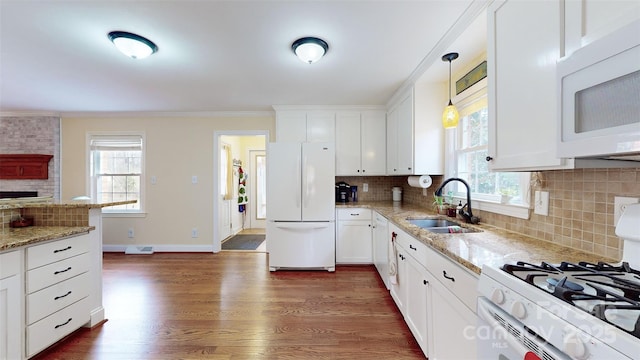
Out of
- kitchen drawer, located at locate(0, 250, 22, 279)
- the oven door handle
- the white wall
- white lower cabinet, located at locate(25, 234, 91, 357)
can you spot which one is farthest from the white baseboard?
the oven door handle

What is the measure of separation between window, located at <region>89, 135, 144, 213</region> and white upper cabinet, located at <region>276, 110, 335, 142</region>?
2.44 m

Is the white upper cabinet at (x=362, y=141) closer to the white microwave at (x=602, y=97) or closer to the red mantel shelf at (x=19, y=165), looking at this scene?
the white microwave at (x=602, y=97)

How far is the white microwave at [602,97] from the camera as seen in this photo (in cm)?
66

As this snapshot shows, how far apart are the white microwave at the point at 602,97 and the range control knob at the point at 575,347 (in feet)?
1.65

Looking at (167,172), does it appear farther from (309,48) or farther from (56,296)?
(309,48)

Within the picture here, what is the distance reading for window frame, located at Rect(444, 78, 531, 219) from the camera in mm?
1583

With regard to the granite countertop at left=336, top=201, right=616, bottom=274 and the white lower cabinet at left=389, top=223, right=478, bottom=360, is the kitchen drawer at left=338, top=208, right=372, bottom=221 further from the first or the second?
the granite countertop at left=336, top=201, right=616, bottom=274

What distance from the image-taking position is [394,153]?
3.37 metres

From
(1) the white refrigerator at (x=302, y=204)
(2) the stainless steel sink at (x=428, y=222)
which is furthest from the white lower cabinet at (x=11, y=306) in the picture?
(2) the stainless steel sink at (x=428, y=222)

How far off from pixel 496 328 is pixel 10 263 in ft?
8.31

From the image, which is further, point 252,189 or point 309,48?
point 252,189

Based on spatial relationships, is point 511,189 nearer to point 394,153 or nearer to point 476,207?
point 476,207

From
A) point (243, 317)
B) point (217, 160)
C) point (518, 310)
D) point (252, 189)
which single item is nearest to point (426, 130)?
point (518, 310)

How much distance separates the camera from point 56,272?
1774 millimetres
